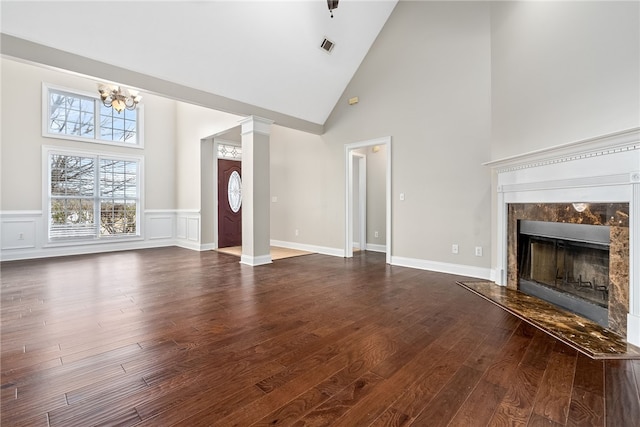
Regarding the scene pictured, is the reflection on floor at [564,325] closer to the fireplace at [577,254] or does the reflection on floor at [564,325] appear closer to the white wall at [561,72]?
the fireplace at [577,254]

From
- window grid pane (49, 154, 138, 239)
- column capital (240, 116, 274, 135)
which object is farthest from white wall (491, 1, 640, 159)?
window grid pane (49, 154, 138, 239)

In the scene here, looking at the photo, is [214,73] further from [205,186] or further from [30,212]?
[30,212]

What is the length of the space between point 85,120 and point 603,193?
8.44 metres

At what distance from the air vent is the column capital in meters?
1.46

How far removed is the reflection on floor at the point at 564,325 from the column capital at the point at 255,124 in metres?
3.97

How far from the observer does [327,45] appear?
4539 mm

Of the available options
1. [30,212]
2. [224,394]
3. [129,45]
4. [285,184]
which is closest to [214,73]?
[129,45]

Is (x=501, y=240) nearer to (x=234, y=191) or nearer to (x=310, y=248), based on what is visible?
(x=310, y=248)

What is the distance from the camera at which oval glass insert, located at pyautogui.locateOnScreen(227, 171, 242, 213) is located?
709 cm

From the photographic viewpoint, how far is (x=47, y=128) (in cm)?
552

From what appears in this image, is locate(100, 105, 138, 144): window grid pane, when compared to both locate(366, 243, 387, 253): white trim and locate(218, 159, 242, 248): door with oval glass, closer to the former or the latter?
locate(218, 159, 242, 248): door with oval glass

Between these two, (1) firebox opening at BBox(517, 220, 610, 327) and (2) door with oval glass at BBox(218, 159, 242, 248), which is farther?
(2) door with oval glass at BBox(218, 159, 242, 248)

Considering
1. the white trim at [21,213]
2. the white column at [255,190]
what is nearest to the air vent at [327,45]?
the white column at [255,190]

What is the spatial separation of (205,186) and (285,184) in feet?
6.06
